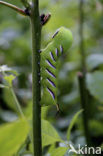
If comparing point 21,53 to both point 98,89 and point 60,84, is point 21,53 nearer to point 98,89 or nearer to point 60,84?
point 60,84

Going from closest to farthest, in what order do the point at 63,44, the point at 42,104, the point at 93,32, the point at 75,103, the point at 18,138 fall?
the point at 18,138 → the point at 42,104 → the point at 63,44 → the point at 75,103 → the point at 93,32

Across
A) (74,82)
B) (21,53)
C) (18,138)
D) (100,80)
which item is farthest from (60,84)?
(18,138)

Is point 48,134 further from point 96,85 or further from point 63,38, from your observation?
point 96,85


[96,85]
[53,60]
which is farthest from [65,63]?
[53,60]

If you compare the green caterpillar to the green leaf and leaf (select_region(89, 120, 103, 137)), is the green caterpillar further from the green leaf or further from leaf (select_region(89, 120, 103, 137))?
leaf (select_region(89, 120, 103, 137))

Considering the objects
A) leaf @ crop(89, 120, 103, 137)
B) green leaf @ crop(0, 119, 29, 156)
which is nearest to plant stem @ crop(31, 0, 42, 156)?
green leaf @ crop(0, 119, 29, 156)

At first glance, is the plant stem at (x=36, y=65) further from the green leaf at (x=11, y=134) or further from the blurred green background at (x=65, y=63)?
the blurred green background at (x=65, y=63)

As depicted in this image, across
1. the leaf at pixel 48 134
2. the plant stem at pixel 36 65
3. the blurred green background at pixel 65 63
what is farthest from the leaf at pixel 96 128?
the plant stem at pixel 36 65
